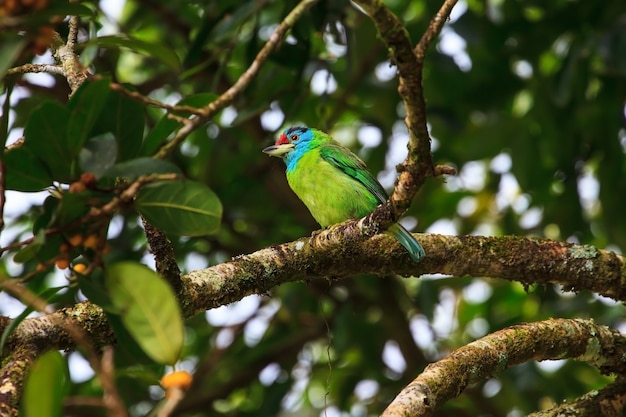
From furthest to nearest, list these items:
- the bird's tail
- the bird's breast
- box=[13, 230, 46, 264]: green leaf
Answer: the bird's breast, the bird's tail, box=[13, 230, 46, 264]: green leaf

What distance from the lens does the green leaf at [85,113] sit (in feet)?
6.31

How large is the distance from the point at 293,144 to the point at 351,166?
0.40m

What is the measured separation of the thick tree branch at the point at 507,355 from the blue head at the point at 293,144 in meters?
1.96

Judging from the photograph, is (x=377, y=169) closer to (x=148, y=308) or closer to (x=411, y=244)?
(x=411, y=244)

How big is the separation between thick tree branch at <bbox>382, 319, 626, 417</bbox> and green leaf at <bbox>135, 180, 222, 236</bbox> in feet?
2.35

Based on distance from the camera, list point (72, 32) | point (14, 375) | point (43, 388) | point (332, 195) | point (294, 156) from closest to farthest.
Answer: point (43, 388), point (14, 375), point (72, 32), point (332, 195), point (294, 156)

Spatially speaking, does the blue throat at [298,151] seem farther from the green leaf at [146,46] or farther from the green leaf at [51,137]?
the green leaf at [51,137]

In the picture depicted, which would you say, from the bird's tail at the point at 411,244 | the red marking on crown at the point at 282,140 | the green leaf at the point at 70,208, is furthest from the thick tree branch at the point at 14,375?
the red marking on crown at the point at 282,140

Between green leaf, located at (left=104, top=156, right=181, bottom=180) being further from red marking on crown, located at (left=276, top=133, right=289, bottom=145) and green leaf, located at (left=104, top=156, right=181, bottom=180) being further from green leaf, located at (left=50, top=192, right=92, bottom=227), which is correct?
red marking on crown, located at (left=276, top=133, right=289, bottom=145)

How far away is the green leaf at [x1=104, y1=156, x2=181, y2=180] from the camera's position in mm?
1789

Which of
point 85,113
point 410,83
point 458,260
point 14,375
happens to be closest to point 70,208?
point 85,113

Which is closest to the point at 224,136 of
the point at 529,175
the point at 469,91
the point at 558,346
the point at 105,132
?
the point at 469,91

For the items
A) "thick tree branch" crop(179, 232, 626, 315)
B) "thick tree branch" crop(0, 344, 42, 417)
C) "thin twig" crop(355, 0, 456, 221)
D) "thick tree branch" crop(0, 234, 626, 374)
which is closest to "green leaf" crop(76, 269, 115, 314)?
"thick tree branch" crop(0, 344, 42, 417)

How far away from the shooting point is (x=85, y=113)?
1.93 meters
